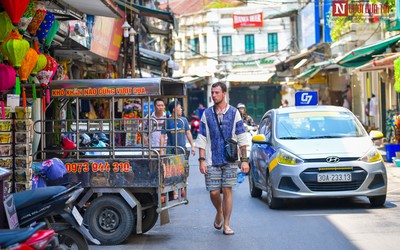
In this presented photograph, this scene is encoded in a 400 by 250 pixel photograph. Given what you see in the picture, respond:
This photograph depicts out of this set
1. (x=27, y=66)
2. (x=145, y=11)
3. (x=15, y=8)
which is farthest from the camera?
(x=145, y=11)

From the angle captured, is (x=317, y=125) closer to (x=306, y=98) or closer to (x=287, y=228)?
(x=287, y=228)

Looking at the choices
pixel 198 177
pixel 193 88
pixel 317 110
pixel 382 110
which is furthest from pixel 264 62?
pixel 317 110

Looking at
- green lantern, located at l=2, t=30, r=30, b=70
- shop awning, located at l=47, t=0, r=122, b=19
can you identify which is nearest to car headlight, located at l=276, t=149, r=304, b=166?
shop awning, located at l=47, t=0, r=122, b=19

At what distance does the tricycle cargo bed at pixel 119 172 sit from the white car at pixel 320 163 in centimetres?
306

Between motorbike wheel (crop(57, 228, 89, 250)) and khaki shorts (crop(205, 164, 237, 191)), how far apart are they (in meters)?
2.95

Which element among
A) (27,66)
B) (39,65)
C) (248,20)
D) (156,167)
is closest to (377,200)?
(156,167)

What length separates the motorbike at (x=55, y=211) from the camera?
716 cm

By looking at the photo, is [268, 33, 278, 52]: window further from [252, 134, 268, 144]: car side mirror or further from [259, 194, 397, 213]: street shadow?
[252, 134, 268, 144]: car side mirror

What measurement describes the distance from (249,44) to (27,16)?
56033 millimetres

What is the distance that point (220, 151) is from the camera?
10305 millimetres

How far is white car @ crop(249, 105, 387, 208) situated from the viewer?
39.8 feet

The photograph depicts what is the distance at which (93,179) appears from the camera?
9734 millimetres

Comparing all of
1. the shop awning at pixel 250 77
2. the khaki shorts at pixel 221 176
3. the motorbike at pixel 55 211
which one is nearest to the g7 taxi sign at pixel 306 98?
the khaki shorts at pixel 221 176

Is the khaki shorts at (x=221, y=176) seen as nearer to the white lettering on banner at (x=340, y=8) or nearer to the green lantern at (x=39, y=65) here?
the green lantern at (x=39, y=65)
